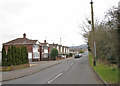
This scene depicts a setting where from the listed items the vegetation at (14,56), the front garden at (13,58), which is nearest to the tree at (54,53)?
the vegetation at (14,56)

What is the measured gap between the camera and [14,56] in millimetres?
24859

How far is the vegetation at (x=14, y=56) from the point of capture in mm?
23634

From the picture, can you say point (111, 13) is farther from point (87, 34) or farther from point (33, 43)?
point (33, 43)

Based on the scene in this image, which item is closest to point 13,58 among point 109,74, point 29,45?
point 109,74

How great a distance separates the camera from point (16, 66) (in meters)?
24.7

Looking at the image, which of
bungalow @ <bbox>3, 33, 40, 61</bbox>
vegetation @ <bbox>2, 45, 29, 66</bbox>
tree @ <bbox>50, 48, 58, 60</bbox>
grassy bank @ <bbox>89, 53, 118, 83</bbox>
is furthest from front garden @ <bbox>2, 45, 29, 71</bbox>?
tree @ <bbox>50, 48, 58, 60</bbox>

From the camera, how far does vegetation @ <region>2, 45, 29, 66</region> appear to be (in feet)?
77.5

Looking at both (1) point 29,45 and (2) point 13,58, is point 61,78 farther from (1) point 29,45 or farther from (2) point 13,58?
(1) point 29,45

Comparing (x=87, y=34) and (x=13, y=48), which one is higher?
(x=87, y=34)

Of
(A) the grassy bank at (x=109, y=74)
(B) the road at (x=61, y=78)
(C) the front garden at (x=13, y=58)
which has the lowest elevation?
(B) the road at (x=61, y=78)

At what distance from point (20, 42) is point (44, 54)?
612 inches

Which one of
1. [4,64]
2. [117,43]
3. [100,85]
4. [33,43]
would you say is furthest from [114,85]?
[33,43]

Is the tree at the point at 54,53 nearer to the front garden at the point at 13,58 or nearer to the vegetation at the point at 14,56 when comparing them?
the vegetation at the point at 14,56

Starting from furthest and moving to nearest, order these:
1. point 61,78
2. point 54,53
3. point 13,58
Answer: point 54,53, point 13,58, point 61,78
